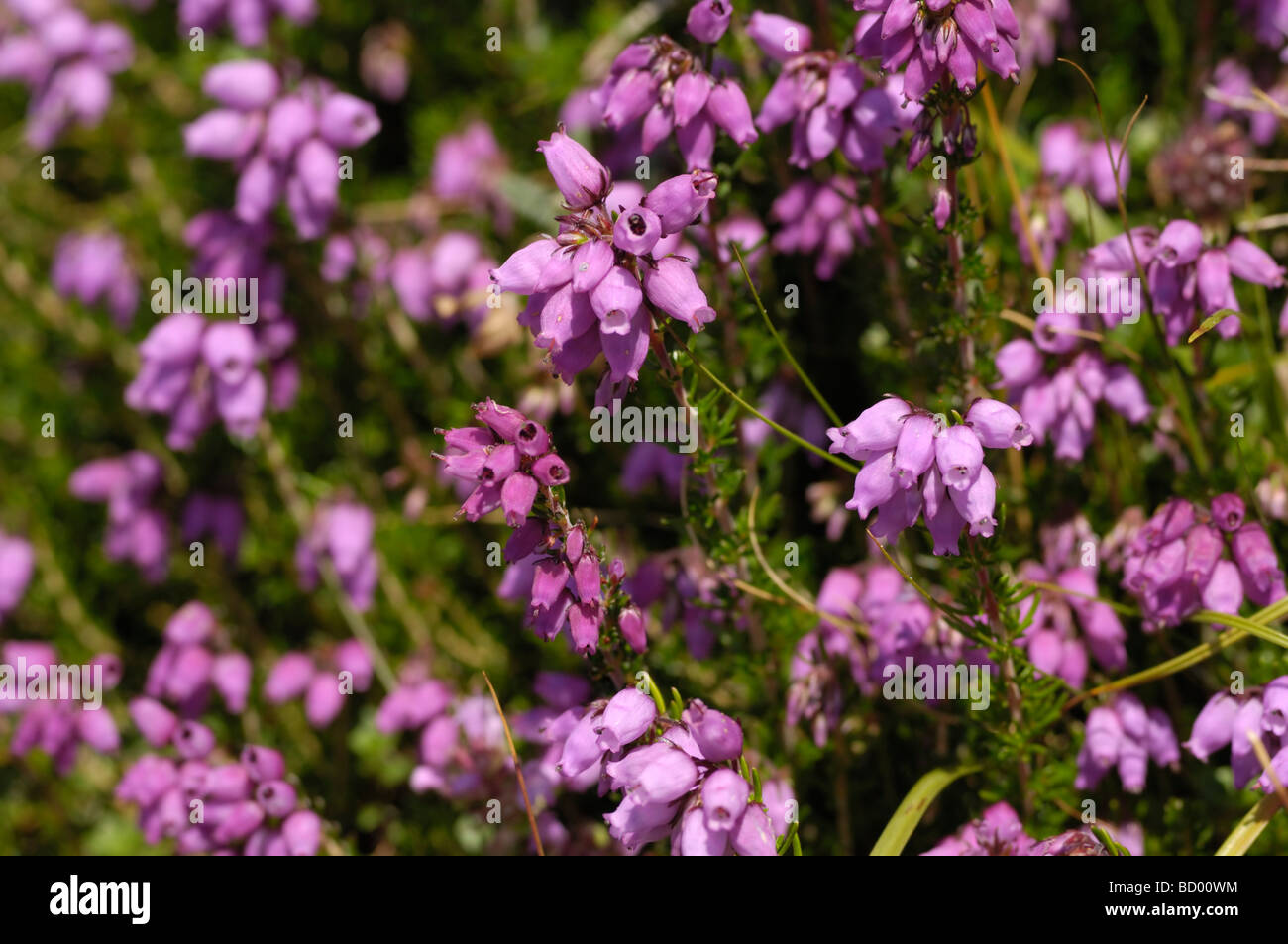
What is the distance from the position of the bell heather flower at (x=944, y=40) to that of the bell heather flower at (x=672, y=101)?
554 mm

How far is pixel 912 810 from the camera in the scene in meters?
3.27

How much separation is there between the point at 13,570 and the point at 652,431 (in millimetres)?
4005

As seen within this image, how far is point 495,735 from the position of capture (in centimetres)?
427

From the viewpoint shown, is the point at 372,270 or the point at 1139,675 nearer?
the point at 1139,675

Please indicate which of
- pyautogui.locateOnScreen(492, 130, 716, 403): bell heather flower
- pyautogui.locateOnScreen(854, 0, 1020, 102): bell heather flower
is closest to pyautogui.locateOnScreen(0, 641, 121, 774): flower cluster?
pyautogui.locateOnScreen(492, 130, 716, 403): bell heather flower

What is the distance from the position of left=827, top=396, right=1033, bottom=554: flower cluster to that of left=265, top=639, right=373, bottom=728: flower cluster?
292 centimetres

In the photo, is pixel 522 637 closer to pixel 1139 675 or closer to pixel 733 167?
pixel 733 167

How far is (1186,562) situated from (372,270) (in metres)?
3.83

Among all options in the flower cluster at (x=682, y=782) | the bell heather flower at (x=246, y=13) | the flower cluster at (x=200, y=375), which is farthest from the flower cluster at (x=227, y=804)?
the bell heather flower at (x=246, y=13)

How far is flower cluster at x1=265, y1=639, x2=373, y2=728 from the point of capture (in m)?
5.03

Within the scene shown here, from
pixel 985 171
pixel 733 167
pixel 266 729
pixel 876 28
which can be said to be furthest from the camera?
pixel 266 729

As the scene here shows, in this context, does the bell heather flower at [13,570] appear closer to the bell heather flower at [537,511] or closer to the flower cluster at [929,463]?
the bell heather flower at [537,511]

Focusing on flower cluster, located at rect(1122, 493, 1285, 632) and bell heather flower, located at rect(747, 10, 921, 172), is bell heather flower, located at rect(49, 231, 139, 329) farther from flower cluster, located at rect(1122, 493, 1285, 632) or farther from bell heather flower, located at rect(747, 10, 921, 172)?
flower cluster, located at rect(1122, 493, 1285, 632)

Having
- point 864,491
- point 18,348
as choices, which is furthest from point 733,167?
point 18,348
